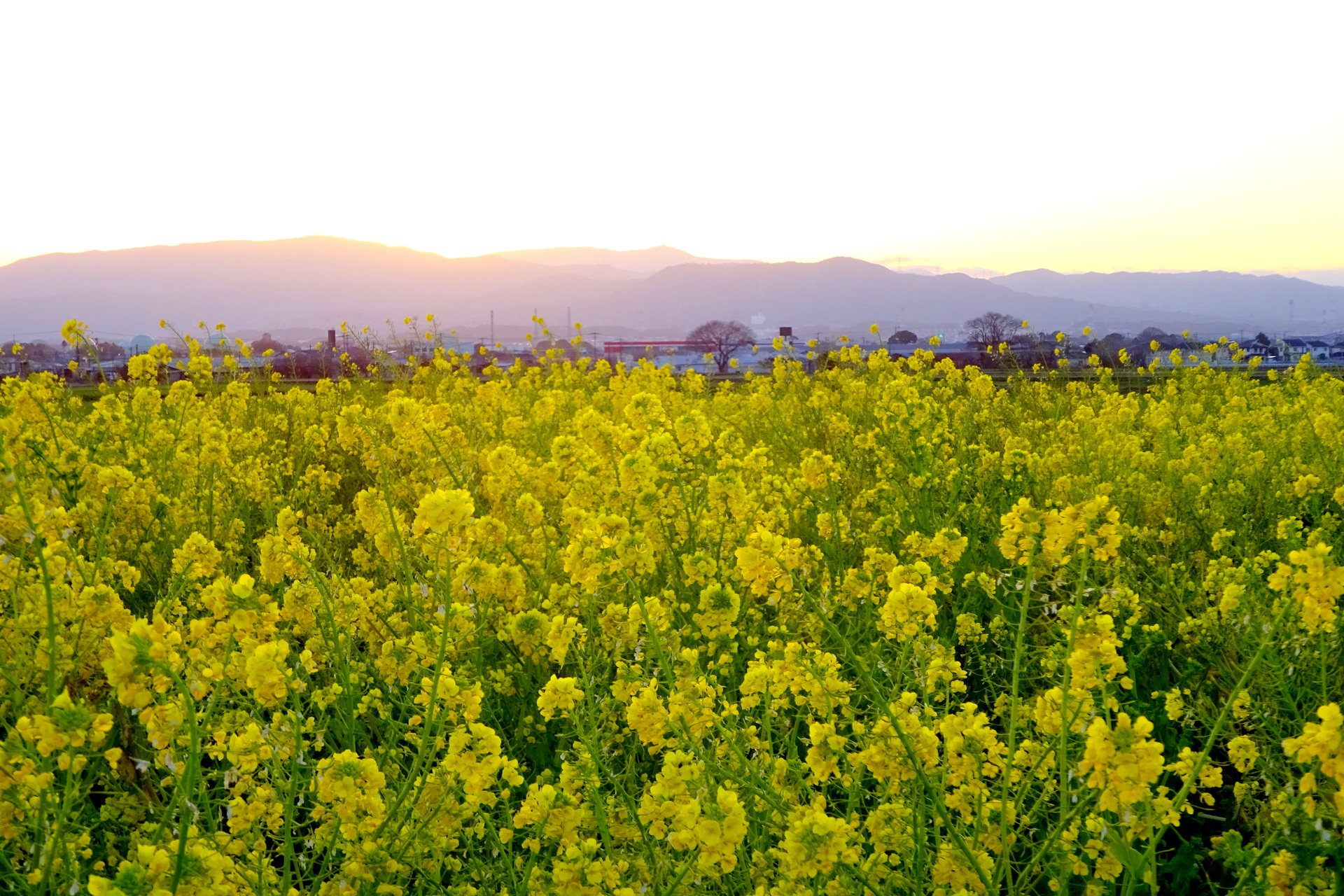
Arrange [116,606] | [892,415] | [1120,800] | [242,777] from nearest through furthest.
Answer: [1120,800] < [242,777] < [116,606] < [892,415]

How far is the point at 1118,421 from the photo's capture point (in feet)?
22.4

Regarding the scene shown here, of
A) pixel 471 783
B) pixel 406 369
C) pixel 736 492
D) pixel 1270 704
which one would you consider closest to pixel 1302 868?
pixel 1270 704

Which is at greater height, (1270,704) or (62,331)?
(62,331)

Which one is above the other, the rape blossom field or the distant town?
the distant town

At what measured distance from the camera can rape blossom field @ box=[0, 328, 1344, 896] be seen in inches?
61.7

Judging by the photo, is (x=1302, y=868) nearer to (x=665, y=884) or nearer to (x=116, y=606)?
(x=665, y=884)

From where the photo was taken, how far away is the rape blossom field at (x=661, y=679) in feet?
5.14

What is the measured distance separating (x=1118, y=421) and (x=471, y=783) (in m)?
6.63

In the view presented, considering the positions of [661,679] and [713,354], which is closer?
[661,679]

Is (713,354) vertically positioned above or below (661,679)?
above

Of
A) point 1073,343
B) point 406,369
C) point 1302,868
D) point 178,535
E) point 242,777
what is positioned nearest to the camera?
point 1302,868

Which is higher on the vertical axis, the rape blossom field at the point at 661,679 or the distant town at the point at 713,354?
the distant town at the point at 713,354

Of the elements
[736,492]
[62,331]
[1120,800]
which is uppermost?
[62,331]

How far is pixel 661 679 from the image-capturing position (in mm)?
2297
